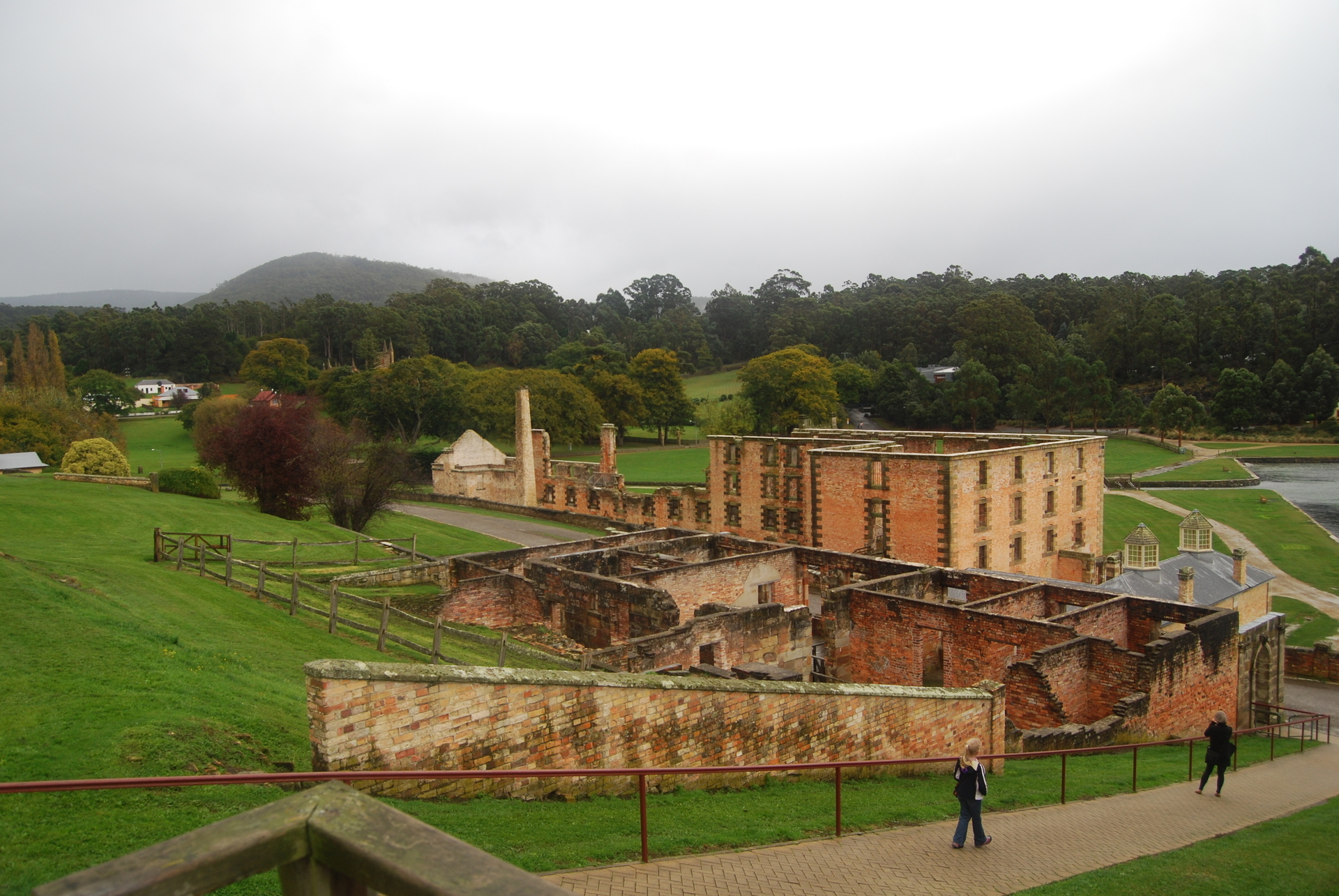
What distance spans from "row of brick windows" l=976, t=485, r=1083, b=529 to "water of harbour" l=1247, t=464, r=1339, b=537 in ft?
90.9

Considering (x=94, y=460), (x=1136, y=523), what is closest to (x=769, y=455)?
(x=1136, y=523)

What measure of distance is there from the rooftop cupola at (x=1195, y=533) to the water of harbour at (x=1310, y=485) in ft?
108

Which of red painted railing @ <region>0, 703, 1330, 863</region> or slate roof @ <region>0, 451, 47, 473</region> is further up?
red painted railing @ <region>0, 703, 1330, 863</region>

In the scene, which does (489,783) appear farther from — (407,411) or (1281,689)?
(407,411)

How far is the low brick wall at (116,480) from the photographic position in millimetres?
37969

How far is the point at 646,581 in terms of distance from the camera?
85.6ft

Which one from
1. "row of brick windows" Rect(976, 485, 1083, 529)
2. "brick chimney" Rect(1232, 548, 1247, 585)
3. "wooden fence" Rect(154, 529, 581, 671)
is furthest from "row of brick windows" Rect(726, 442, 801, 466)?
"wooden fence" Rect(154, 529, 581, 671)

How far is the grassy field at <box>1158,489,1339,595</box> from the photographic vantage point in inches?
1933

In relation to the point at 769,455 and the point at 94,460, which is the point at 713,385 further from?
the point at 94,460

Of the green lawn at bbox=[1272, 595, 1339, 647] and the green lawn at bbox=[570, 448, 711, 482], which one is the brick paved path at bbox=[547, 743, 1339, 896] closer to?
the green lawn at bbox=[1272, 595, 1339, 647]

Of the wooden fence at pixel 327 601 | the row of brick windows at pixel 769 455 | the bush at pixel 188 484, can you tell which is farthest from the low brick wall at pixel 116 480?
the row of brick windows at pixel 769 455

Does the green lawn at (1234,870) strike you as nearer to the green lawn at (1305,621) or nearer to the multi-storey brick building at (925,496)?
the multi-storey brick building at (925,496)

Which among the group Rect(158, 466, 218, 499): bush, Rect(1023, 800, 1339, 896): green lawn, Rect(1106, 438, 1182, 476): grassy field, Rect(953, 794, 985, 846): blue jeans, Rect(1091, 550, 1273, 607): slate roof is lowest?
Rect(1106, 438, 1182, 476): grassy field

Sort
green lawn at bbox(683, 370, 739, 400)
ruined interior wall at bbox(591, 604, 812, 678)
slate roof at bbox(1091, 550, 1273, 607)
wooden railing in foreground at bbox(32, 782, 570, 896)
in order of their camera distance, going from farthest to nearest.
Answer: green lawn at bbox(683, 370, 739, 400) < slate roof at bbox(1091, 550, 1273, 607) < ruined interior wall at bbox(591, 604, 812, 678) < wooden railing in foreground at bbox(32, 782, 570, 896)
